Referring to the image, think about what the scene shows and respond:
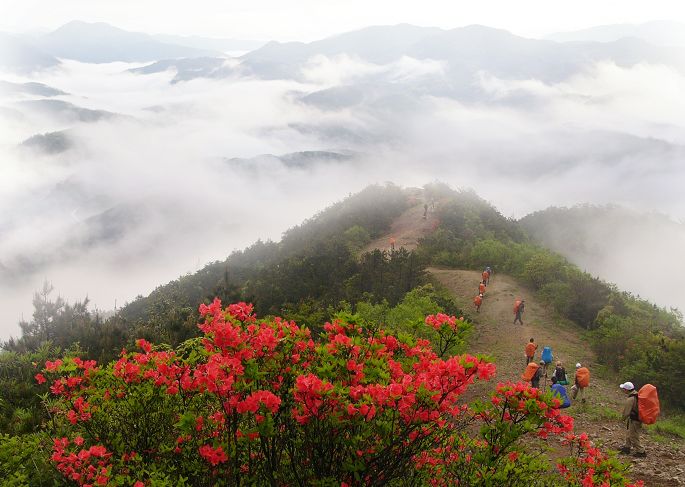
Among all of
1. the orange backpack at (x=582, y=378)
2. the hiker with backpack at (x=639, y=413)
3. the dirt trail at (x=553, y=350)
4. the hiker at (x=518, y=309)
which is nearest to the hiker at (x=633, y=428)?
the hiker with backpack at (x=639, y=413)

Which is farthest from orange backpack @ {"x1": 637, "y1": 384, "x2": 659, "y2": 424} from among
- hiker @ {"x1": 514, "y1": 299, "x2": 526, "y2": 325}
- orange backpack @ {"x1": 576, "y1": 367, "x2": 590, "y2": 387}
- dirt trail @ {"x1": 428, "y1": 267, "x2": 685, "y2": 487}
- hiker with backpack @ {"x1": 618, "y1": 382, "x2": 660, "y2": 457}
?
hiker @ {"x1": 514, "y1": 299, "x2": 526, "y2": 325}

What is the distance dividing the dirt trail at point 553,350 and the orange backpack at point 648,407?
0.76 meters

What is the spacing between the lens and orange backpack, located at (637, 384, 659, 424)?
28.9 feet

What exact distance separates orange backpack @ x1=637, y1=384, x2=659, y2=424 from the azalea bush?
158 inches

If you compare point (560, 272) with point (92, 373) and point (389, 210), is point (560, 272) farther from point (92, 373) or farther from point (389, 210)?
point (92, 373)

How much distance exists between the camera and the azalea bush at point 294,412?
4.21 m

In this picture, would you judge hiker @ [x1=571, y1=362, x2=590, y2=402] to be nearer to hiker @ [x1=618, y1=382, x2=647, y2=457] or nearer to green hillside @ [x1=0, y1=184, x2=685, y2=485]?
green hillside @ [x1=0, y1=184, x2=685, y2=485]

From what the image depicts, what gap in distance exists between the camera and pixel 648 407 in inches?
348

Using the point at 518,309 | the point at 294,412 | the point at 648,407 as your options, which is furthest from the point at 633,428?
the point at 518,309

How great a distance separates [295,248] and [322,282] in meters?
10.1

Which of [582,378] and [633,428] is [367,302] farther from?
[633,428]

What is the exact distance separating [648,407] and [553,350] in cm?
824

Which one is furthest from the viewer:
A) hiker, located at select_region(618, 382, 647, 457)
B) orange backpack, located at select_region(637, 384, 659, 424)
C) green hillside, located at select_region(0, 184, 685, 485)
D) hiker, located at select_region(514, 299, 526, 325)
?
hiker, located at select_region(514, 299, 526, 325)

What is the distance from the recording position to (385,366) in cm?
478
